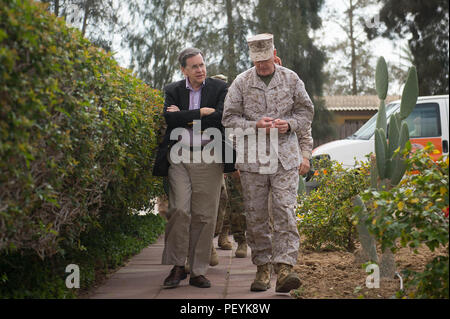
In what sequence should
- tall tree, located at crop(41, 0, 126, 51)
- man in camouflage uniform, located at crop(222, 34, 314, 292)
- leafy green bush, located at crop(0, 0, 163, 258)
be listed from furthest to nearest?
tall tree, located at crop(41, 0, 126, 51)
man in camouflage uniform, located at crop(222, 34, 314, 292)
leafy green bush, located at crop(0, 0, 163, 258)

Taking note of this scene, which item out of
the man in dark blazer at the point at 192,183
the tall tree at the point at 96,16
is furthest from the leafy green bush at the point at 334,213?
the tall tree at the point at 96,16

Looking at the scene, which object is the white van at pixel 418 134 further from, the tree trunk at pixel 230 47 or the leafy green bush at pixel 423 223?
the tree trunk at pixel 230 47

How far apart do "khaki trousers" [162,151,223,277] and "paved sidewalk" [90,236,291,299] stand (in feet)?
0.81

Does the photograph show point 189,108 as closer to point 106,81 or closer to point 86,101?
point 106,81

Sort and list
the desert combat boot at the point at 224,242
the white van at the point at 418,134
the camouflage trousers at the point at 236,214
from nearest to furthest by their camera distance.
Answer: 1. the camouflage trousers at the point at 236,214
2. the desert combat boot at the point at 224,242
3. the white van at the point at 418,134

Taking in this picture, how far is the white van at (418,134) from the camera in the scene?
9.68 metres

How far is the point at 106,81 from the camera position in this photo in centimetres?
417

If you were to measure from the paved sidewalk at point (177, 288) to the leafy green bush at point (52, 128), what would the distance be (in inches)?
29.8

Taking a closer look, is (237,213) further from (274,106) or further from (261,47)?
(261,47)

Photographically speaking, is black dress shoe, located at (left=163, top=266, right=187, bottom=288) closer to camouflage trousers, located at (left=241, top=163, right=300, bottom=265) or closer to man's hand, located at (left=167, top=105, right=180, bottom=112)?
camouflage trousers, located at (left=241, top=163, right=300, bottom=265)

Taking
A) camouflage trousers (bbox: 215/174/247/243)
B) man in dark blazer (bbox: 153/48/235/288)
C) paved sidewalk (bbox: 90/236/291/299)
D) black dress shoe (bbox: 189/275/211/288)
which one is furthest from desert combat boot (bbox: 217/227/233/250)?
black dress shoe (bbox: 189/275/211/288)

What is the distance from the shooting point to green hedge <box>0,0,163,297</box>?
9.07ft

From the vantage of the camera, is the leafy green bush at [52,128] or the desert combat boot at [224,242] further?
the desert combat boot at [224,242]
